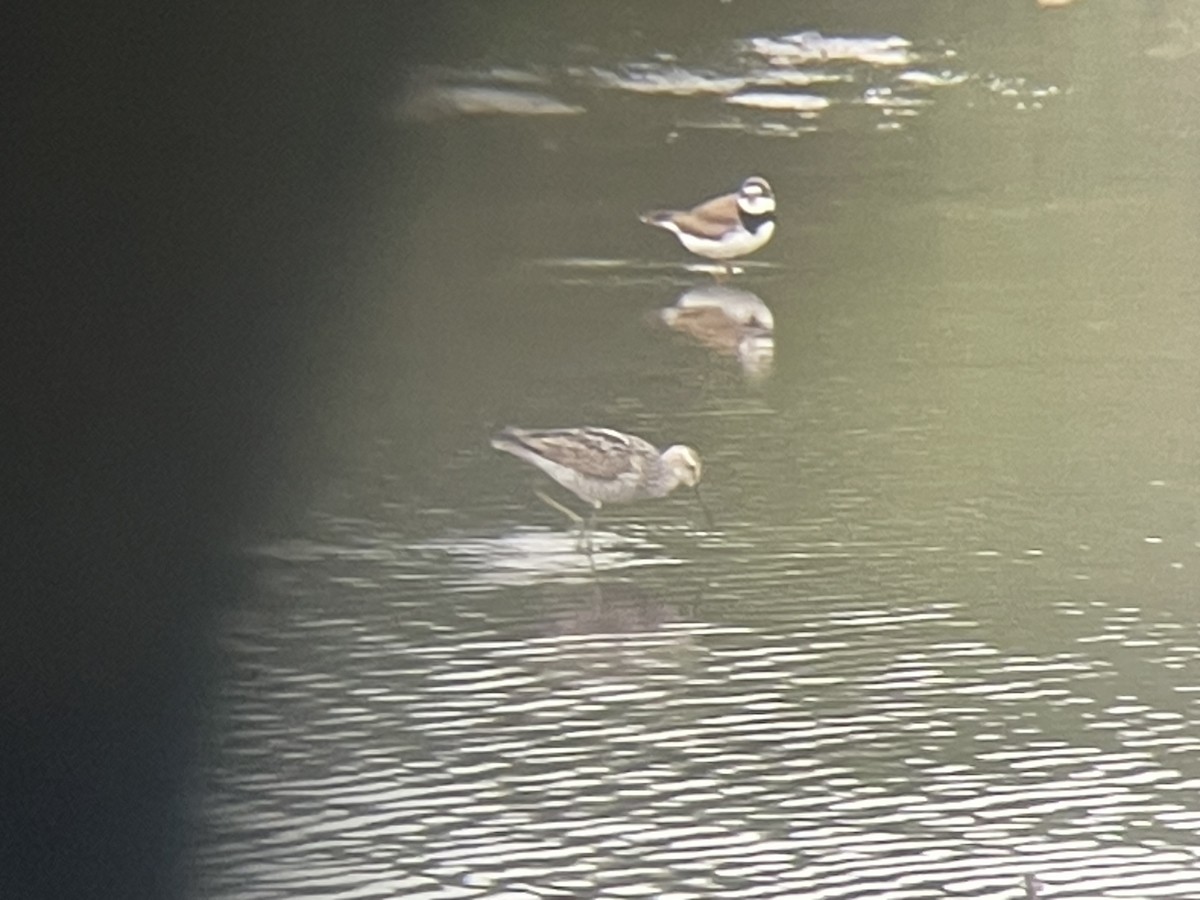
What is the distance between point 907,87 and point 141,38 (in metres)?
0.48

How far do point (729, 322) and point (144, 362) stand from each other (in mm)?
366

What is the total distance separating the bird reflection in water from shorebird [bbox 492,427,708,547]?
7cm

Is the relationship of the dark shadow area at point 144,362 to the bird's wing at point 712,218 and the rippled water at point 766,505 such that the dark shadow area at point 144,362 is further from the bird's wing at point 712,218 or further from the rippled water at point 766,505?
the bird's wing at point 712,218

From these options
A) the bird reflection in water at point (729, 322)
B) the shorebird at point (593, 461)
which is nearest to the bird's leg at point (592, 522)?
the shorebird at point (593, 461)

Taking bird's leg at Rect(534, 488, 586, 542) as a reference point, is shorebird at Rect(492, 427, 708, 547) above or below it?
above

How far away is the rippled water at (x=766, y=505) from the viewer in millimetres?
866

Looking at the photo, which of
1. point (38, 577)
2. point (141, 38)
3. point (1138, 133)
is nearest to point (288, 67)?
point (141, 38)

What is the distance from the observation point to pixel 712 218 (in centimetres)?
91

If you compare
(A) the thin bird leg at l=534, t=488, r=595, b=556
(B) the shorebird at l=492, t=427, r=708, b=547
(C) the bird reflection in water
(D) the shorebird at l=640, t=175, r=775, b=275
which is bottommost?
(A) the thin bird leg at l=534, t=488, r=595, b=556

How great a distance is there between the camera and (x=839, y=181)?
92cm

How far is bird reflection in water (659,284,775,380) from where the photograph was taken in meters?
0.91

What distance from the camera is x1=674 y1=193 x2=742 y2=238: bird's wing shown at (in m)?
0.90

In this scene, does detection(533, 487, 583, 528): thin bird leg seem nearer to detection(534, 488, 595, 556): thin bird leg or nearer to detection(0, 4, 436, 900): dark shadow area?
detection(534, 488, 595, 556): thin bird leg

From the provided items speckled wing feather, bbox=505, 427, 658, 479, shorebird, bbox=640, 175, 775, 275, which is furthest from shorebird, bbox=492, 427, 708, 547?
shorebird, bbox=640, 175, 775, 275
